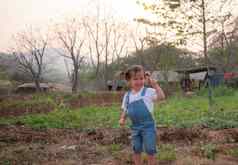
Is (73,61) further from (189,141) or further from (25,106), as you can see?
(189,141)

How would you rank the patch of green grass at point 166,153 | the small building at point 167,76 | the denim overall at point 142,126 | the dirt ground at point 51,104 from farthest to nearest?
1. the small building at point 167,76
2. the dirt ground at point 51,104
3. the patch of green grass at point 166,153
4. the denim overall at point 142,126

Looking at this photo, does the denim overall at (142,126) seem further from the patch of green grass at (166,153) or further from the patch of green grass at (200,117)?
the patch of green grass at (200,117)

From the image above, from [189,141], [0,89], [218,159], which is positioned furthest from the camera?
[0,89]

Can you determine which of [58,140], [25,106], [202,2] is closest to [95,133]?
[58,140]

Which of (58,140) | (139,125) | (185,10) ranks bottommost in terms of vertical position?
(58,140)

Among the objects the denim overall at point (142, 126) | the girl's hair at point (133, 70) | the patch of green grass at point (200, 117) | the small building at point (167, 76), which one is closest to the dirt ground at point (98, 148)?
the denim overall at point (142, 126)

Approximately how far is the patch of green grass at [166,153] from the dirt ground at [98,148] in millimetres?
62

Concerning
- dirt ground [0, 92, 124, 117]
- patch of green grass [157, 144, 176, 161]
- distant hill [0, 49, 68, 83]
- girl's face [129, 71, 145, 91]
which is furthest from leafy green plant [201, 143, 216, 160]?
distant hill [0, 49, 68, 83]

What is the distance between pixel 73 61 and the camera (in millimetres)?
36531

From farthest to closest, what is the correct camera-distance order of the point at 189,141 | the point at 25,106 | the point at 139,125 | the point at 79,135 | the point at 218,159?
the point at 25,106, the point at 79,135, the point at 189,141, the point at 218,159, the point at 139,125

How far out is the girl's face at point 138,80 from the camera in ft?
11.3

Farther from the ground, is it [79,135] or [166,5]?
[166,5]

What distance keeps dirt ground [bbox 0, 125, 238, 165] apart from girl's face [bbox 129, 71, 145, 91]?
1.35 m

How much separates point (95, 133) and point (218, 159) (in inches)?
130
